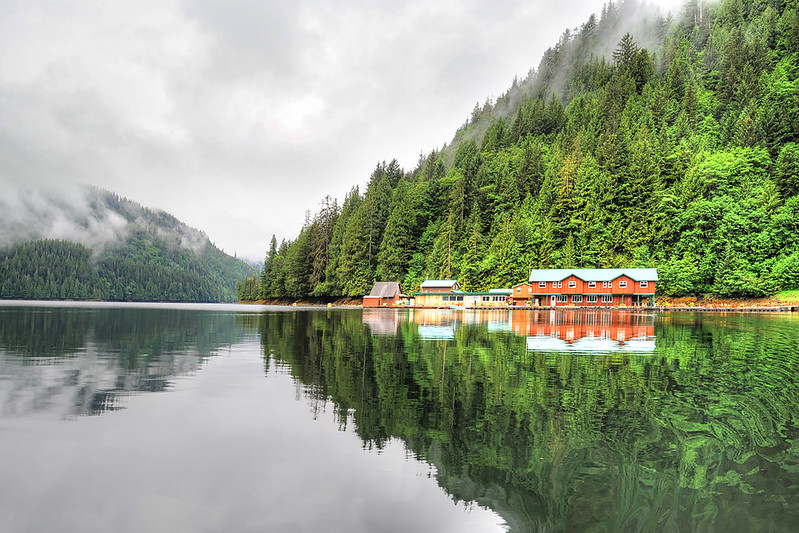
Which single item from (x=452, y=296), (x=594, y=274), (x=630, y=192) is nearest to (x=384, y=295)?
(x=452, y=296)

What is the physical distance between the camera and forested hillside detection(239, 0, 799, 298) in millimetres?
88750

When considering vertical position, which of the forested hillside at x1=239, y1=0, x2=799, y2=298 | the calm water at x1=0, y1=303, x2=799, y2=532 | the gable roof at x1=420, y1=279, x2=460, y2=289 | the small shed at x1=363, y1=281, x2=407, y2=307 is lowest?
the calm water at x1=0, y1=303, x2=799, y2=532

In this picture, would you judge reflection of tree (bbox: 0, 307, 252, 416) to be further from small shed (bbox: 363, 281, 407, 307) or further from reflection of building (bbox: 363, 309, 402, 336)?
small shed (bbox: 363, 281, 407, 307)

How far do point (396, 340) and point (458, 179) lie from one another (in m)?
105

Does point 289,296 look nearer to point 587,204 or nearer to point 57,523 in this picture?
point 587,204

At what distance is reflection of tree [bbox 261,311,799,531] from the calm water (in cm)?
5

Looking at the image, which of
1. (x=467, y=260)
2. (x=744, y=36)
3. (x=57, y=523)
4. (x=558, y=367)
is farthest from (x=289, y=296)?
(x=744, y=36)

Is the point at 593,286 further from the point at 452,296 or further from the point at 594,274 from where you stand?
the point at 452,296

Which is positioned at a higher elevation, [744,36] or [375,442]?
[744,36]

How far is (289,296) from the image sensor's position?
5832 inches

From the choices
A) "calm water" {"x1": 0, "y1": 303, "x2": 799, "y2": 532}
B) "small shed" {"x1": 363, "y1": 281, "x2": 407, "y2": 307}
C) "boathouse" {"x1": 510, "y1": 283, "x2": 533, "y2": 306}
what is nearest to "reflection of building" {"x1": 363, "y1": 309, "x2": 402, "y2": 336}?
"calm water" {"x1": 0, "y1": 303, "x2": 799, "y2": 532}

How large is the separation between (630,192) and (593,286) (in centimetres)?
2491

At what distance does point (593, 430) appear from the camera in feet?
34.0

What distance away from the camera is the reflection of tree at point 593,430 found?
7066 mm
